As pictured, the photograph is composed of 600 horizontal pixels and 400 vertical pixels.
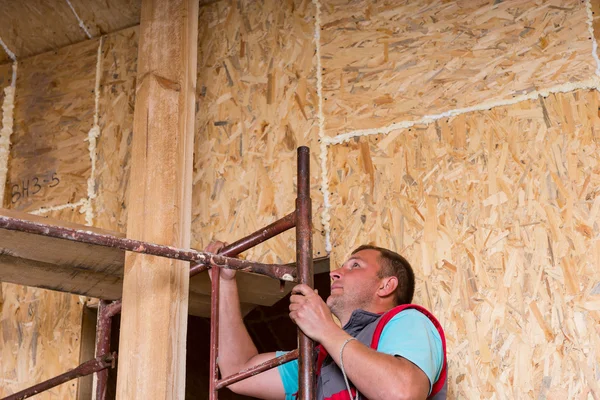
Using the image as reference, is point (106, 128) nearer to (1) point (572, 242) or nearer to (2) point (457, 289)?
(2) point (457, 289)

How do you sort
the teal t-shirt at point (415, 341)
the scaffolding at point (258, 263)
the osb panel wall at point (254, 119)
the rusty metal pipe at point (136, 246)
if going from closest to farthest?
1. the rusty metal pipe at point (136, 246)
2. the scaffolding at point (258, 263)
3. the teal t-shirt at point (415, 341)
4. the osb panel wall at point (254, 119)

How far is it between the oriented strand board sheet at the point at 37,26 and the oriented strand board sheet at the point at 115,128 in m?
0.24

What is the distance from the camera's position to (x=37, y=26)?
15.9ft

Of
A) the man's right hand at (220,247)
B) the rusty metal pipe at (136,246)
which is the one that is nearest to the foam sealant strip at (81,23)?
the man's right hand at (220,247)

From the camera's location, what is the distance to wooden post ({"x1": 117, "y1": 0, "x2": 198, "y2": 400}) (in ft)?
9.65

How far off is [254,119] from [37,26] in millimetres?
1565

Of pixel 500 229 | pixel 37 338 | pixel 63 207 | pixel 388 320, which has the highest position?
pixel 63 207

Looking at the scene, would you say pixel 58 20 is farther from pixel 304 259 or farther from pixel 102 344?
pixel 304 259

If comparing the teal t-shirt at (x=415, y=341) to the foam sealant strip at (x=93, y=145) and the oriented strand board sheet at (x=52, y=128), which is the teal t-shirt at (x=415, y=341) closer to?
the foam sealant strip at (x=93, y=145)

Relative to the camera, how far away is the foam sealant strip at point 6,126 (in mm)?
4867

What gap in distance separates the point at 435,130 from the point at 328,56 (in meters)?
0.75

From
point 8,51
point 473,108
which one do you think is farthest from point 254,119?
point 8,51

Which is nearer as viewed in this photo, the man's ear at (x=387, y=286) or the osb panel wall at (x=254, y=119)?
the man's ear at (x=387, y=286)

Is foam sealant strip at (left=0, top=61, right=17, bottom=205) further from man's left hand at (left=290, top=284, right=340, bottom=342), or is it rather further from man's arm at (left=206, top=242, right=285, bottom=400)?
man's left hand at (left=290, top=284, right=340, bottom=342)
